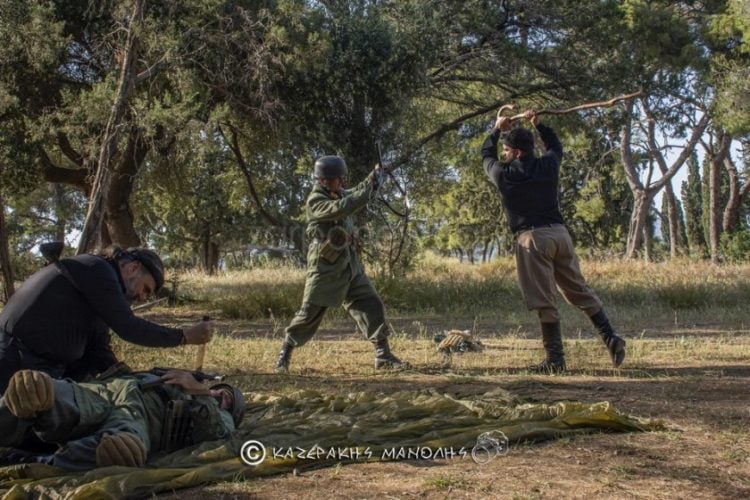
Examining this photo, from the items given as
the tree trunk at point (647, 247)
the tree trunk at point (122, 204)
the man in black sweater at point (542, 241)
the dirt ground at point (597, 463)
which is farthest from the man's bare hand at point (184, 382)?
the tree trunk at point (647, 247)

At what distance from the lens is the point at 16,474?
11.8ft

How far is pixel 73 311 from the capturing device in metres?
4.29

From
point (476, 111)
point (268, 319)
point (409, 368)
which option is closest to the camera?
point (409, 368)

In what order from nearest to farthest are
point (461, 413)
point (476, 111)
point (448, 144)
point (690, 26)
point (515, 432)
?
1. point (515, 432)
2. point (461, 413)
3. point (476, 111)
4. point (448, 144)
5. point (690, 26)

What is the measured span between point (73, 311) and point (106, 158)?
4.63 metres

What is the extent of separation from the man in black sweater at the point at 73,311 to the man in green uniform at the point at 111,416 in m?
0.25

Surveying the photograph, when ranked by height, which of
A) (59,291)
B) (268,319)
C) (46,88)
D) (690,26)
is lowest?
(268,319)

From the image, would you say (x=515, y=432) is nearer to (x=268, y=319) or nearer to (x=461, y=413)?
(x=461, y=413)

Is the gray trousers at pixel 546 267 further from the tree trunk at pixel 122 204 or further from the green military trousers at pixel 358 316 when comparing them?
the tree trunk at pixel 122 204

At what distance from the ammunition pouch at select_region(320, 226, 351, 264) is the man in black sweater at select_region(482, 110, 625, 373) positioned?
1335 millimetres

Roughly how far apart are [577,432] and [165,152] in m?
11.8

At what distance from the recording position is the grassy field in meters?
3.54

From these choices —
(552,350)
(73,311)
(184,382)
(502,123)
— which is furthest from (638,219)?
(73,311)

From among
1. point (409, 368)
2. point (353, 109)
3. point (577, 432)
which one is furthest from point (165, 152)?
point (577, 432)
